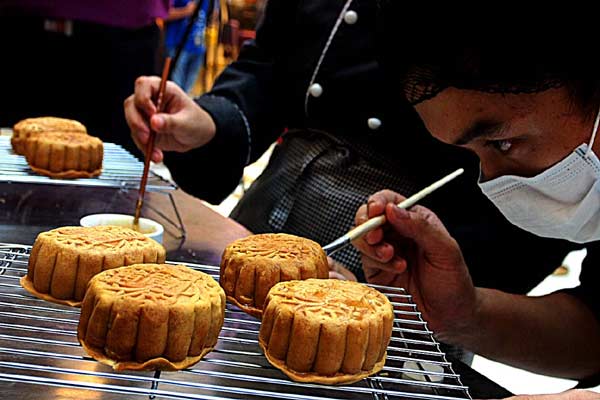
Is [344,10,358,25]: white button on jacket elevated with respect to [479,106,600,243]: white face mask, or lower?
elevated

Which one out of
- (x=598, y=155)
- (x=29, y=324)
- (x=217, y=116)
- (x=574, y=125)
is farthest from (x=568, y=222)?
(x=217, y=116)

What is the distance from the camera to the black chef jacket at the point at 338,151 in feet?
7.83

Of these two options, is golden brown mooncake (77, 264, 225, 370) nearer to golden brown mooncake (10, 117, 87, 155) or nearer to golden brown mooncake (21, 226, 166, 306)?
golden brown mooncake (21, 226, 166, 306)

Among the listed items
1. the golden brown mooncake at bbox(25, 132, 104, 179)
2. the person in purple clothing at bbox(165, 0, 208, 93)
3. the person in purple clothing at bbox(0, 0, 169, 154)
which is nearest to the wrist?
the golden brown mooncake at bbox(25, 132, 104, 179)

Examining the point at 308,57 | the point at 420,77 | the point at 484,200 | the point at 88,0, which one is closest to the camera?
the point at 420,77

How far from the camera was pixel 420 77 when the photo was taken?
4.63 feet

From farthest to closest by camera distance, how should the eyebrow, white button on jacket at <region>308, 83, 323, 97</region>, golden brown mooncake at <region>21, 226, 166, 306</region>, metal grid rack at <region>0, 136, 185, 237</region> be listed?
white button on jacket at <region>308, 83, 323, 97</region> → metal grid rack at <region>0, 136, 185, 237</region> → golden brown mooncake at <region>21, 226, 166, 306</region> → the eyebrow

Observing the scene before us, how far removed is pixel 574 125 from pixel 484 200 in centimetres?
97

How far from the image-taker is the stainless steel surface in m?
2.36

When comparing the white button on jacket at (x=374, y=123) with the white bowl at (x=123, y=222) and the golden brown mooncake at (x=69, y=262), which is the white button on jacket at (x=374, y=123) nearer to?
the white bowl at (x=123, y=222)

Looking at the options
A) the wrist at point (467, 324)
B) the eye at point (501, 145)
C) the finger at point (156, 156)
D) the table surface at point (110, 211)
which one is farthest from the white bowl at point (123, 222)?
the eye at point (501, 145)

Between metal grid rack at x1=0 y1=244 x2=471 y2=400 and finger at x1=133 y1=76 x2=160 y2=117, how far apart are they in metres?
0.89

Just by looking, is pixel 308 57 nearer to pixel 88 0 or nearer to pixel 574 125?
pixel 574 125

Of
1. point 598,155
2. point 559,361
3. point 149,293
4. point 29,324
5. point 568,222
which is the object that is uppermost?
point 598,155
